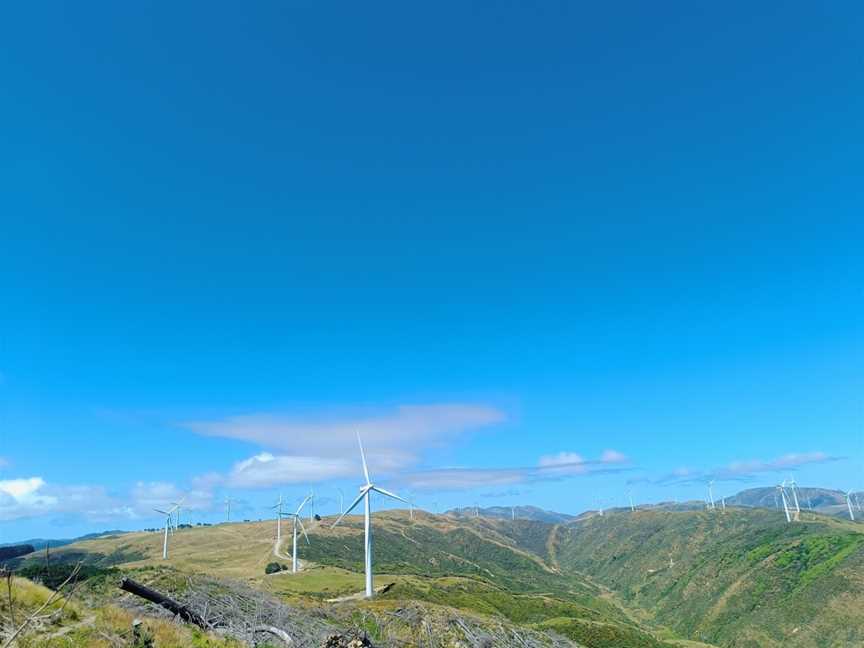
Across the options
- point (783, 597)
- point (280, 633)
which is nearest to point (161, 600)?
point (280, 633)

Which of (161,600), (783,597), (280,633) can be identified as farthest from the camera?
(783,597)

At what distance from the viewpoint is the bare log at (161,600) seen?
1909 cm

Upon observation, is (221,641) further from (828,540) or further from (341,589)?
(828,540)

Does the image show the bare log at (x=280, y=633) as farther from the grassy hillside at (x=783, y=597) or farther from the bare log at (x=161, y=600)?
the grassy hillside at (x=783, y=597)

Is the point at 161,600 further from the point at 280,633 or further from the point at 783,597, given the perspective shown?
the point at 783,597

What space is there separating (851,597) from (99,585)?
558ft

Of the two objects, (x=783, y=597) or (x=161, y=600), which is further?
(x=783, y=597)

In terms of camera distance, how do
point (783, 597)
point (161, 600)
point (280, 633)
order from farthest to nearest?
point (783, 597), point (280, 633), point (161, 600)

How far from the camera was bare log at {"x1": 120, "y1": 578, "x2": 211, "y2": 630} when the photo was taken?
62.6 feet

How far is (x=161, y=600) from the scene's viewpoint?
834 inches

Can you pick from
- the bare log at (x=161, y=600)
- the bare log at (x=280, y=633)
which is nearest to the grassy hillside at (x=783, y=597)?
the bare log at (x=280, y=633)

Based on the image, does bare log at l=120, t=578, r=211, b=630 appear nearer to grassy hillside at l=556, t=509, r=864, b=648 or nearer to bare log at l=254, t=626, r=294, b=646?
bare log at l=254, t=626, r=294, b=646

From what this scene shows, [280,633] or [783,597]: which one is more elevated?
[280,633]

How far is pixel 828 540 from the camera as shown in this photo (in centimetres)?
17325
